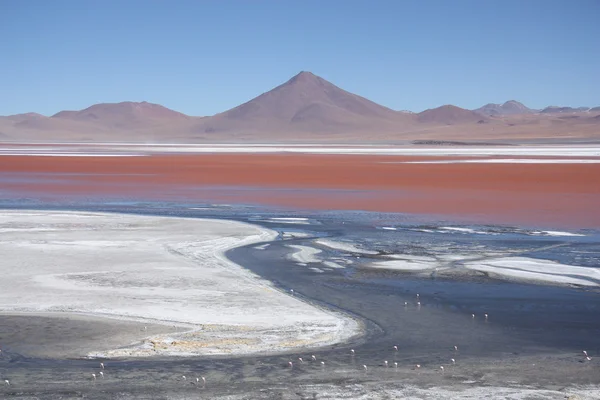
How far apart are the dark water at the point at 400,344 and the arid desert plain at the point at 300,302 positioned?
0.09 feet

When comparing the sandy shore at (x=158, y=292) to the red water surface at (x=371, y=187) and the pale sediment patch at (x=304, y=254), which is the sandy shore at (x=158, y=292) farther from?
the red water surface at (x=371, y=187)

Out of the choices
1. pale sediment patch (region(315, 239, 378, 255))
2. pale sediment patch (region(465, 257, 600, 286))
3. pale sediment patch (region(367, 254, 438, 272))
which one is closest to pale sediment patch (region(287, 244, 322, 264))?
pale sediment patch (region(315, 239, 378, 255))

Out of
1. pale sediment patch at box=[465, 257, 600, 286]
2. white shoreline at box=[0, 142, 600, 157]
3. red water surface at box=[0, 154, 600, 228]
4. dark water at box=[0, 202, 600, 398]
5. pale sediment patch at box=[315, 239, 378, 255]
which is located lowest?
dark water at box=[0, 202, 600, 398]

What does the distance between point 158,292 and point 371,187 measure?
18386 mm

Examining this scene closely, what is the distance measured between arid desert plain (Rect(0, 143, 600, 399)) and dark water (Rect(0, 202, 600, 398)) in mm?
28

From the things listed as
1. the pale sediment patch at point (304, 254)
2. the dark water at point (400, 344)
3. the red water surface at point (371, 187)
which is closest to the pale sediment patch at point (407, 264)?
the dark water at point (400, 344)

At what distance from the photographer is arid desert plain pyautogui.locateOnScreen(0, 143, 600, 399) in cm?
705

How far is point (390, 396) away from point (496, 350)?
6.00 feet

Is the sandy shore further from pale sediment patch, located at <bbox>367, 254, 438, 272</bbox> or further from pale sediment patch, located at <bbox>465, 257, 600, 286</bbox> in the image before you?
pale sediment patch, located at <bbox>465, 257, 600, 286</bbox>

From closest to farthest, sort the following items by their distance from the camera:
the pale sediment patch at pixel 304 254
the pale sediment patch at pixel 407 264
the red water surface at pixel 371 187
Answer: the pale sediment patch at pixel 407 264, the pale sediment patch at pixel 304 254, the red water surface at pixel 371 187

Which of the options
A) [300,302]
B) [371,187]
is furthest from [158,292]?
[371,187]

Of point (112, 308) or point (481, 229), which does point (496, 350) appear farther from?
point (481, 229)

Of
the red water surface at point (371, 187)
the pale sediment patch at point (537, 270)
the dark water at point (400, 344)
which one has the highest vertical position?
the red water surface at point (371, 187)

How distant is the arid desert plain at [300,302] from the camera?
7.05 m
